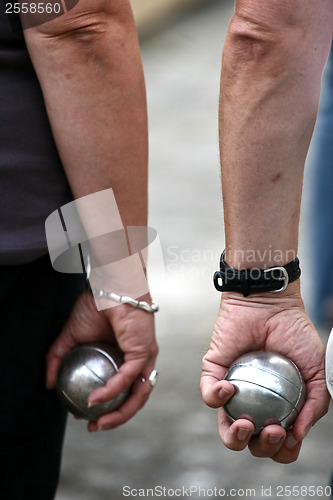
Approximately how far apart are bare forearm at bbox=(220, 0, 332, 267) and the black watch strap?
2cm

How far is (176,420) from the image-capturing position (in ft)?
11.1

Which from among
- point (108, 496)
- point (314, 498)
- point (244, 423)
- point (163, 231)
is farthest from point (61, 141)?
point (163, 231)

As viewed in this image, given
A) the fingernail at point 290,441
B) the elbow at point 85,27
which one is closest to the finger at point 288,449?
the fingernail at point 290,441

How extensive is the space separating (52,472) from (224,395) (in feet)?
2.23

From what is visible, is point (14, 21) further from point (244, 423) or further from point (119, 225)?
point (244, 423)

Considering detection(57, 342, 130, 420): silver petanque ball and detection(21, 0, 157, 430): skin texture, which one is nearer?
detection(21, 0, 157, 430): skin texture

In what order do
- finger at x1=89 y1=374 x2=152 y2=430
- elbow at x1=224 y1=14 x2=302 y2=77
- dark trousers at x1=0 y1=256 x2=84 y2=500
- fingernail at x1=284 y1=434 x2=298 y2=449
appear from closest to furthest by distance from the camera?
elbow at x1=224 y1=14 x2=302 y2=77 → fingernail at x1=284 y1=434 x2=298 y2=449 → dark trousers at x1=0 y1=256 x2=84 y2=500 → finger at x1=89 y1=374 x2=152 y2=430

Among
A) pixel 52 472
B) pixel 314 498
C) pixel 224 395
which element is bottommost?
pixel 314 498

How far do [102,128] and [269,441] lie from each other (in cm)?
77

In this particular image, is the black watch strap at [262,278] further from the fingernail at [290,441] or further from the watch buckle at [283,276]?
the fingernail at [290,441]

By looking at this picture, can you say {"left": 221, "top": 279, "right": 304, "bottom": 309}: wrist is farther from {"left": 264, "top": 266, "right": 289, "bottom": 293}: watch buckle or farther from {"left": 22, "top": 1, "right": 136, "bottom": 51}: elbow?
{"left": 22, "top": 1, "right": 136, "bottom": 51}: elbow

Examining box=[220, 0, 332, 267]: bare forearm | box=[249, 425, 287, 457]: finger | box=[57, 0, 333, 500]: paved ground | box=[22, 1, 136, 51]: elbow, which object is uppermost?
box=[22, 1, 136, 51]: elbow

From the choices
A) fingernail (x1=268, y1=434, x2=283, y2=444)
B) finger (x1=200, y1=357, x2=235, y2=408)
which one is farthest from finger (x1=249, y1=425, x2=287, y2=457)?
finger (x1=200, y1=357, x2=235, y2=408)

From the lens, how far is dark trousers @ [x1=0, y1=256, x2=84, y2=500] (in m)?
1.81
